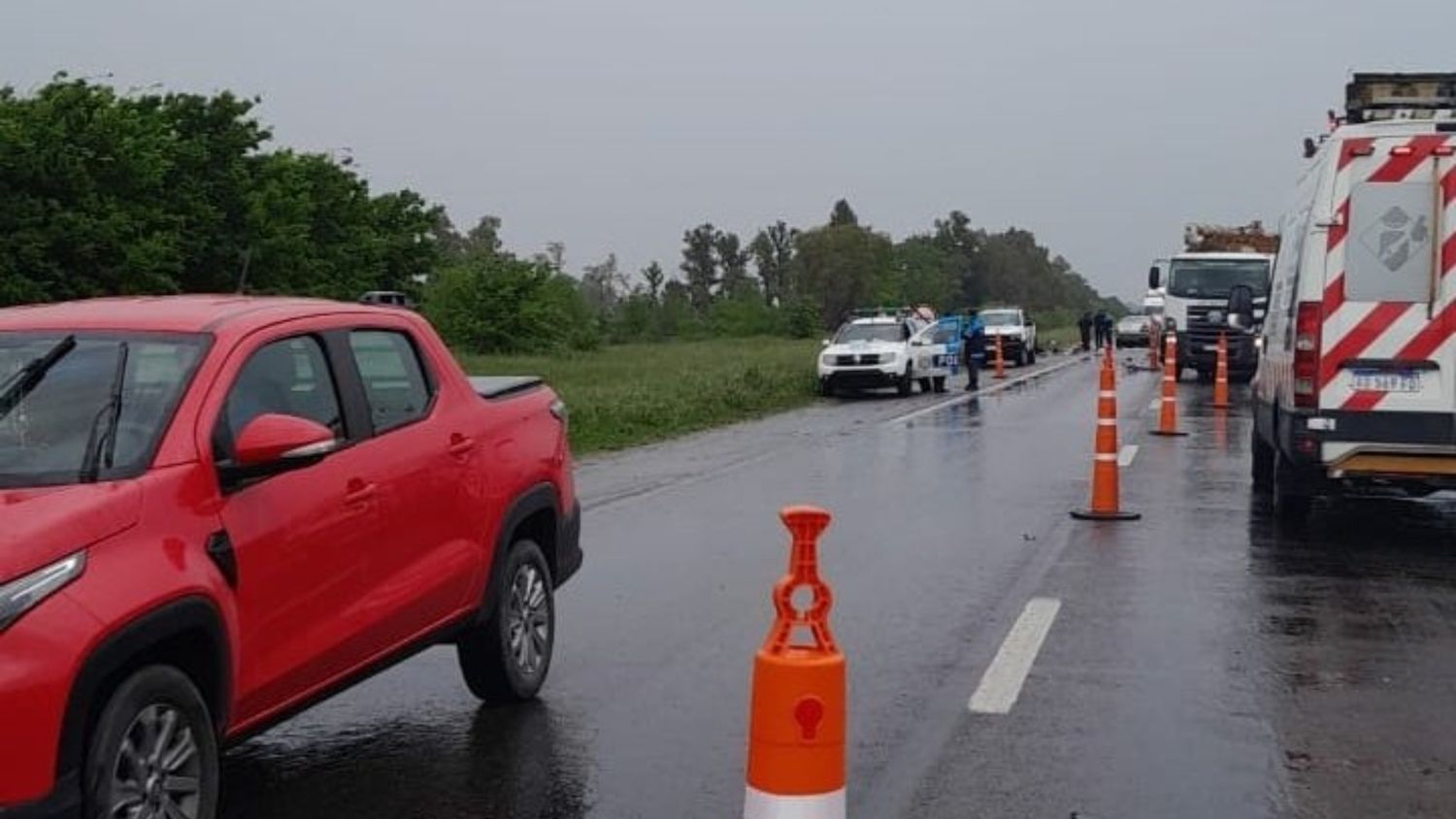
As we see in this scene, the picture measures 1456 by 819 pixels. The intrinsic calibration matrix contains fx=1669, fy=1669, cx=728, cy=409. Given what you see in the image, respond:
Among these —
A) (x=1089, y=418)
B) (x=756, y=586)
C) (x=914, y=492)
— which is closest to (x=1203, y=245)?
(x=1089, y=418)

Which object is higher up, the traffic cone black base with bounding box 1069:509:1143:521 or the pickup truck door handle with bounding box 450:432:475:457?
the pickup truck door handle with bounding box 450:432:475:457

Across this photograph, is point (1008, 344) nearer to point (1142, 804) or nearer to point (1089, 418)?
point (1089, 418)

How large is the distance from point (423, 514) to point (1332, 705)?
3950mm

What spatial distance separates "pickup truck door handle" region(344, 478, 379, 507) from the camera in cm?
561

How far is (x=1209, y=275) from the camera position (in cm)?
3781

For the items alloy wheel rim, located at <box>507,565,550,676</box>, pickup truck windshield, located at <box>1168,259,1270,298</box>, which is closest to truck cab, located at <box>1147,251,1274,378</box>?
pickup truck windshield, located at <box>1168,259,1270,298</box>

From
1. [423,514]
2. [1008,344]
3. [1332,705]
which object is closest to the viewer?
[423,514]

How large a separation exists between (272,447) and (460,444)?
5.19ft

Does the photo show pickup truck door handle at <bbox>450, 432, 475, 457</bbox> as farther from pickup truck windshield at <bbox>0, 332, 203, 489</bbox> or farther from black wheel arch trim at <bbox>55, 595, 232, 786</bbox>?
black wheel arch trim at <bbox>55, 595, 232, 786</bbox>

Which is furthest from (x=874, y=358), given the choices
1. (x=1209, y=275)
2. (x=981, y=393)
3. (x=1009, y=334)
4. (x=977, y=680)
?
(x=977, y=680)

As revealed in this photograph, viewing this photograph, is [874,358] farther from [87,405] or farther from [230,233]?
[87,405]

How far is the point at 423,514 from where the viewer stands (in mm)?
6121

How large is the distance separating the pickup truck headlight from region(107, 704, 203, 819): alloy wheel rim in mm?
459

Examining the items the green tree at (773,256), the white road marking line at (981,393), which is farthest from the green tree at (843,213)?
the white road marking line at (981,393)
